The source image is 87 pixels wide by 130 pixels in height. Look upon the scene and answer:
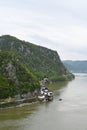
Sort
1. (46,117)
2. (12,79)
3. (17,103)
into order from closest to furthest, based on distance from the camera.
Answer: (46,117) → (17,103) → (12,79)

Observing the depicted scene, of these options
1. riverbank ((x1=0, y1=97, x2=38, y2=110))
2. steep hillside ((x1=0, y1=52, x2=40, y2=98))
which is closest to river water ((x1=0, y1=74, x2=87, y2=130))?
riverbank ((x1=0, y1=97, x2=38, y2=110))

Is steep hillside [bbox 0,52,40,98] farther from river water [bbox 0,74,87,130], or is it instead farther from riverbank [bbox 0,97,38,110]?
river water [bbox 0,74,87,130]

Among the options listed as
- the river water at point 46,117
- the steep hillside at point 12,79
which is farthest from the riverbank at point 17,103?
the steep hillside at point 12,79

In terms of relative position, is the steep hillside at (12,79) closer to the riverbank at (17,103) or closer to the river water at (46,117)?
the riverbank at (17,103)

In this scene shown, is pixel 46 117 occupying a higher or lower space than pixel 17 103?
lower

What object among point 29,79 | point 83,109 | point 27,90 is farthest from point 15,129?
point 29,79

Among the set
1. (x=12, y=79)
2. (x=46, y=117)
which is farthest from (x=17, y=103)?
(x=46, y=117)

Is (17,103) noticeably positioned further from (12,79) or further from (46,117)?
(46,117)

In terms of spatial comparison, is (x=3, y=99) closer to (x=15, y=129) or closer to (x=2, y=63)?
(x=2, y=63)
